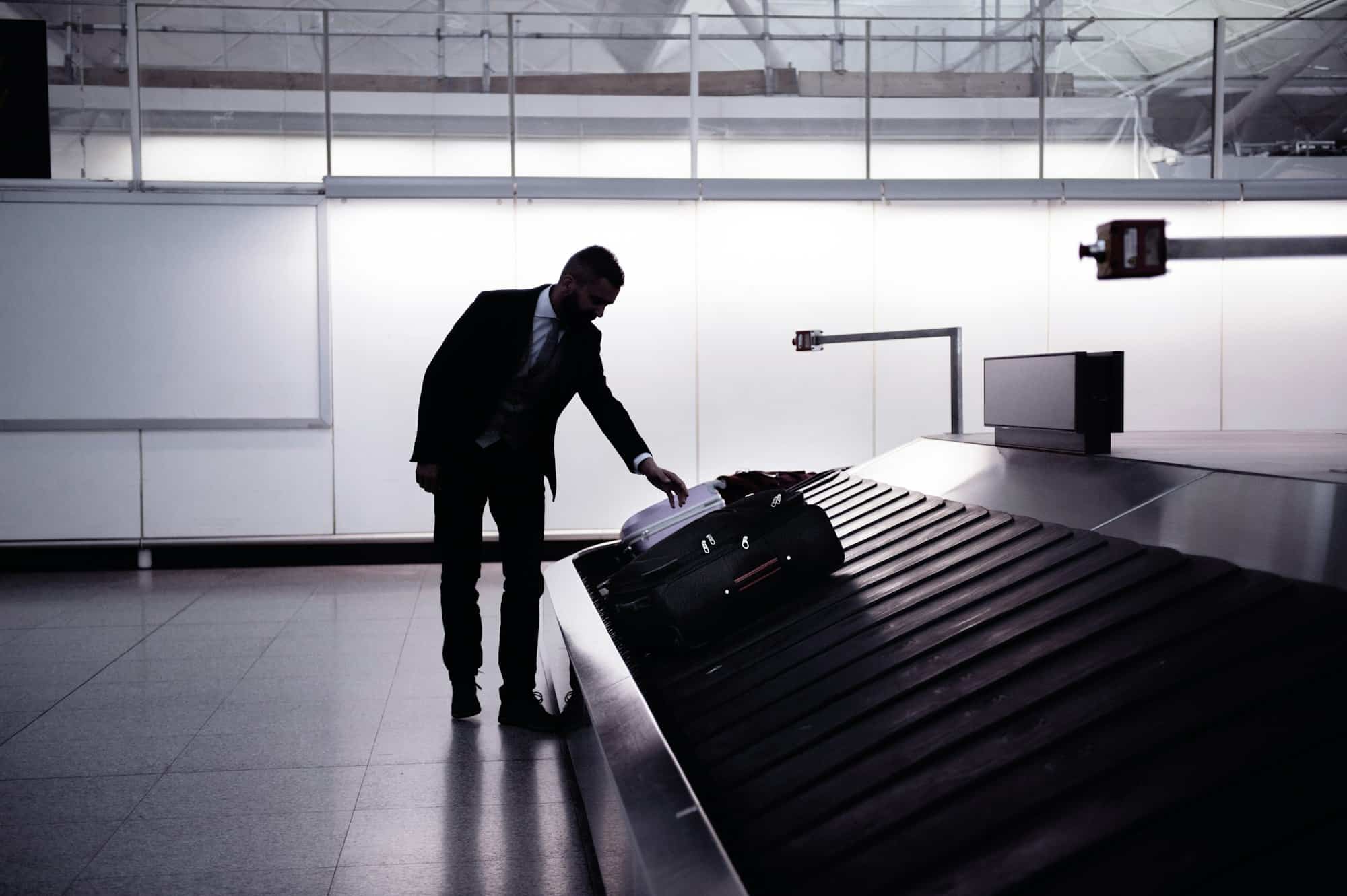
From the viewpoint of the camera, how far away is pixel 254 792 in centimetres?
258

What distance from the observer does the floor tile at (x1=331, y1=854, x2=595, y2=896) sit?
2.01m

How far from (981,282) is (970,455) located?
449cm

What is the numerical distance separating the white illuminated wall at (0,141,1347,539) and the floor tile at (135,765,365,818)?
13.8ft

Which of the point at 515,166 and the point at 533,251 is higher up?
the point at 515,166

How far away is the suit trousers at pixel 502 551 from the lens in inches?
124

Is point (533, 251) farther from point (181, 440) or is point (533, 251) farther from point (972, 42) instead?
point (972, 42)

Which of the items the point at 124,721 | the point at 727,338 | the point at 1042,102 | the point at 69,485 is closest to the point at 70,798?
the point at 124,721

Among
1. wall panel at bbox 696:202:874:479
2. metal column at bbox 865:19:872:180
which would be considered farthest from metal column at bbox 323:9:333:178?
metal column at bbox 865:19:872:180

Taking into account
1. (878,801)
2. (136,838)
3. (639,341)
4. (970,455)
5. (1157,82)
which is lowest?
(136,838)

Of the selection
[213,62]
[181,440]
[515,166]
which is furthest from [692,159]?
[181,440]

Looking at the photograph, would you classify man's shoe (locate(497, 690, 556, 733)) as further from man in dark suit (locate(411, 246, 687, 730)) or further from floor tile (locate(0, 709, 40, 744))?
floor tile (locate(0, 709, 40, 744))

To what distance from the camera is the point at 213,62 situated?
6.88 m

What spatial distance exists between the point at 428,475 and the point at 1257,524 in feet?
7.30

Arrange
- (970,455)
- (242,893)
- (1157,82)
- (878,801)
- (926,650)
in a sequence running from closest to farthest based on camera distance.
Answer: (878,801), (926,650), (242,893), (970,455), (1157,82)
